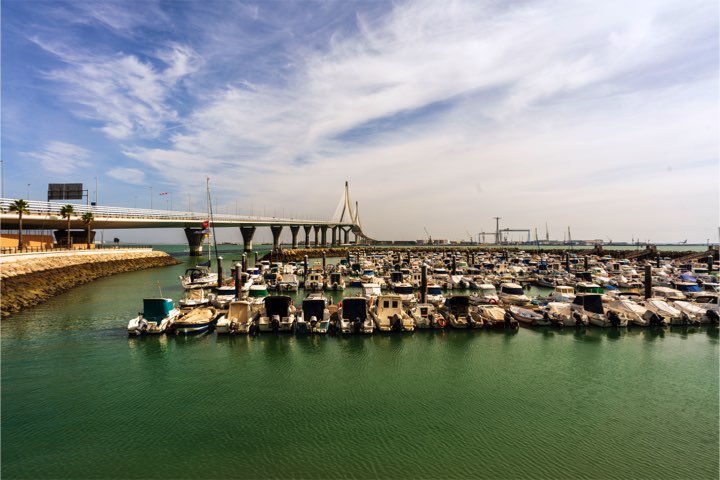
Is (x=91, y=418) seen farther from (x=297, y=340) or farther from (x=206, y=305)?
(x=206, y=305)

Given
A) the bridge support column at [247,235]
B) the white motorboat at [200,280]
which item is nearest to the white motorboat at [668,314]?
the white motorboat at [200,280]

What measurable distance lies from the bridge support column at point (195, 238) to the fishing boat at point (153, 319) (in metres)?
107

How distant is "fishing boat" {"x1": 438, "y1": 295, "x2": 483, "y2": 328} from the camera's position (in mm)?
28594

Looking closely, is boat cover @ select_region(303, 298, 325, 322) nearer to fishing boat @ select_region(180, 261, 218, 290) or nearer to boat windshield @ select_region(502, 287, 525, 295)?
boat windshield @ select_region(502, 287, 525, 295)

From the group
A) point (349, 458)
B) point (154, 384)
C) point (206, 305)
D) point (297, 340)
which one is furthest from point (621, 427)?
point (206, 305)

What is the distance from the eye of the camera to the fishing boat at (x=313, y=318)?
2692 centimetres

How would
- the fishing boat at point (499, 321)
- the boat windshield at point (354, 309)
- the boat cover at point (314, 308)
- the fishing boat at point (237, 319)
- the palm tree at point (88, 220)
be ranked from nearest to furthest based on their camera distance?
the fishing boat at point (237, 319) < the boat windshield at point (354, 309) < the boat cover at point (314, 308) < the fishing boat at point (499, 321) < the palm tree at point (88, 220)

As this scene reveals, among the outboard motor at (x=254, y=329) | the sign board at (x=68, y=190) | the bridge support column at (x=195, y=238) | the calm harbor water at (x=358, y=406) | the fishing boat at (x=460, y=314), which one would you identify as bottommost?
the calm harbor water at (x=358, y=406)

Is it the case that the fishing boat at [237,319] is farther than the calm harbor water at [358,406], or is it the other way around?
the fishing boat at [237,319]

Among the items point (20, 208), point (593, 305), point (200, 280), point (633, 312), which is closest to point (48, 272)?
point (20, 208)

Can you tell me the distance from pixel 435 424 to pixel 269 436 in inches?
255

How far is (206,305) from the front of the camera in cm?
3403

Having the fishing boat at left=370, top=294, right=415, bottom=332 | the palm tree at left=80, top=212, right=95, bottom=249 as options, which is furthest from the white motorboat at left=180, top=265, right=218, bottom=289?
the palm tree at left=80, top=212, right=95, bottom=249

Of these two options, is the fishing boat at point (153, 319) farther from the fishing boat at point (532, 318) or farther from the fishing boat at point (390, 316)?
the fishing boat at point (532, 318)
